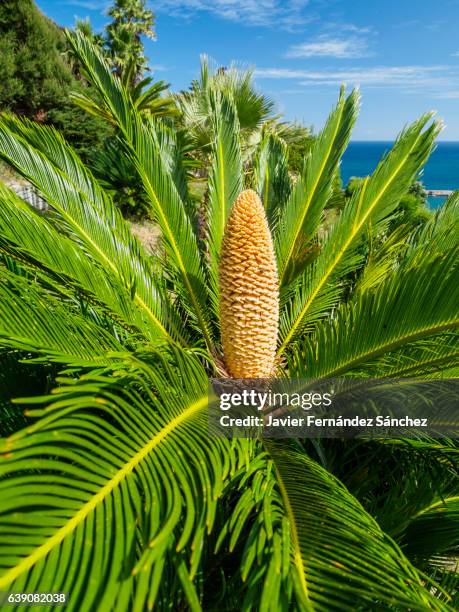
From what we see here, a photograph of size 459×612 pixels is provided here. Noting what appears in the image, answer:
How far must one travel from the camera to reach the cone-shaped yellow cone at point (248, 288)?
5.79 ft

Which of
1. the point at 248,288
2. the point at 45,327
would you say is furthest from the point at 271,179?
the point at 45,327

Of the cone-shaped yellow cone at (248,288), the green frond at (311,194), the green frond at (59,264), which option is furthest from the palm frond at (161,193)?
the green frond at (59,264)

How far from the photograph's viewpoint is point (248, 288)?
181 cm

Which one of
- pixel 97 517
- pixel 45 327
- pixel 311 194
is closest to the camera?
pixel 97 517

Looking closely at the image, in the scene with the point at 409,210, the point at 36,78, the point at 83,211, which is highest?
the point at 36,78

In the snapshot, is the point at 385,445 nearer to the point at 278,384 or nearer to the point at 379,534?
the point at 278,384

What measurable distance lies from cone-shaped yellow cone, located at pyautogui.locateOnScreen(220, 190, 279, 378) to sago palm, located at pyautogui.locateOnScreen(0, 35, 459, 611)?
0.01 metres

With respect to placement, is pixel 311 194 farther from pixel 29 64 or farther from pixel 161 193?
pixel 29 64

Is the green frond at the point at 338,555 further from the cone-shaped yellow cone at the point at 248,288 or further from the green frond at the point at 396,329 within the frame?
the cone-shaped yellow cone at the point at 248,288

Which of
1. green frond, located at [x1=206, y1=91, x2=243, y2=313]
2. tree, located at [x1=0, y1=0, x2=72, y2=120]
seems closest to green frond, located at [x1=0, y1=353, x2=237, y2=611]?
green frond, located at [x1=206, y1=91, x2=243, y2=313]

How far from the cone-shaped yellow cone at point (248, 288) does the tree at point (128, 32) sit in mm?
17509

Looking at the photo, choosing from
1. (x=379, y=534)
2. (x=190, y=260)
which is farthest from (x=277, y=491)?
(x=190, y=260)

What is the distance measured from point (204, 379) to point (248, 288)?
49 cm

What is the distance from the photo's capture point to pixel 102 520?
2.51 feet
